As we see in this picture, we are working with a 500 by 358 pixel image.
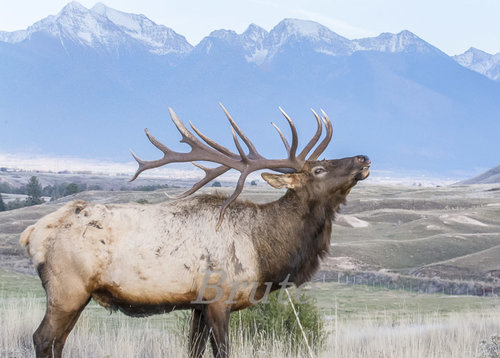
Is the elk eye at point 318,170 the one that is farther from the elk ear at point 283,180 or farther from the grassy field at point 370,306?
the grassy field at point 370,306

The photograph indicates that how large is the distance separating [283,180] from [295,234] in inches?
24.3

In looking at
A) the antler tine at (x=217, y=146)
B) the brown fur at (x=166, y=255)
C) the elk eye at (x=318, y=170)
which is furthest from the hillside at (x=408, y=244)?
the antler tine at (x=217, y=146)

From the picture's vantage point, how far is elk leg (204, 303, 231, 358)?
7.68 m

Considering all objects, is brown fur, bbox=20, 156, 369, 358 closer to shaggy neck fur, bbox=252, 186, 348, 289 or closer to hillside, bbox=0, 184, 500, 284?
shaggy neck fur, bbox=252, 186, 348, 289

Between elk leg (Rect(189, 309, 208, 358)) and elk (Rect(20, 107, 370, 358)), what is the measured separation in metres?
0.01

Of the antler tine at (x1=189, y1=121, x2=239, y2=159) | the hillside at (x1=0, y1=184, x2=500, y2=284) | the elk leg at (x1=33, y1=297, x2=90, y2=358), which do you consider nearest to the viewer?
the elk leg at (x1=33, y1=297, x2=90, y2=358)

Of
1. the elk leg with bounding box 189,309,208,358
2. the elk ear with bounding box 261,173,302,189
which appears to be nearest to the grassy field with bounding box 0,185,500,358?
the elk leg with bounding box 189,309,208,358

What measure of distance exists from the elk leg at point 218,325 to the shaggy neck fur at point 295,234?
698 mm

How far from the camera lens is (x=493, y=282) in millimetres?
21969

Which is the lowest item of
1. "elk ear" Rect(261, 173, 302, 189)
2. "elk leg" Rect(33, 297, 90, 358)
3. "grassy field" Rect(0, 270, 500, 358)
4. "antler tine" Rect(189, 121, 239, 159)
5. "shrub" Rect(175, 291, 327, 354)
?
"grassy field" Rect(0, 270, 500, 358)

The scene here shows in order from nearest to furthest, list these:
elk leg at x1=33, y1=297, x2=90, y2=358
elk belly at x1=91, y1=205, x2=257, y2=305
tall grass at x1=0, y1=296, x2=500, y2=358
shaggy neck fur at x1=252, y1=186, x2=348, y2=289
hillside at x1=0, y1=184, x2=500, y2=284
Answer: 1. elk leg at x1=33, y1=297, x2=90, y2=358
2. elk belly at x1=91, y1=205, x2=257, y2=305
3. shaggy neck fur at x1=252, y1=186, x2=348, y2=289
4. tall grass at x1=0, y1=296, x2=500, y2=358
5. hillside at x1=0, y1=184, x2=500, y2=284

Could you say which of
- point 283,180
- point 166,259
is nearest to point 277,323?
point 283,180

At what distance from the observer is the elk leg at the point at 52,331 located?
7438mm

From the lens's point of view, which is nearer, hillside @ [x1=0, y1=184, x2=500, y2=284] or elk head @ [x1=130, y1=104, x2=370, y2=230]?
elk head @ [x1=130, y1=104, x2=370, y2=230]
